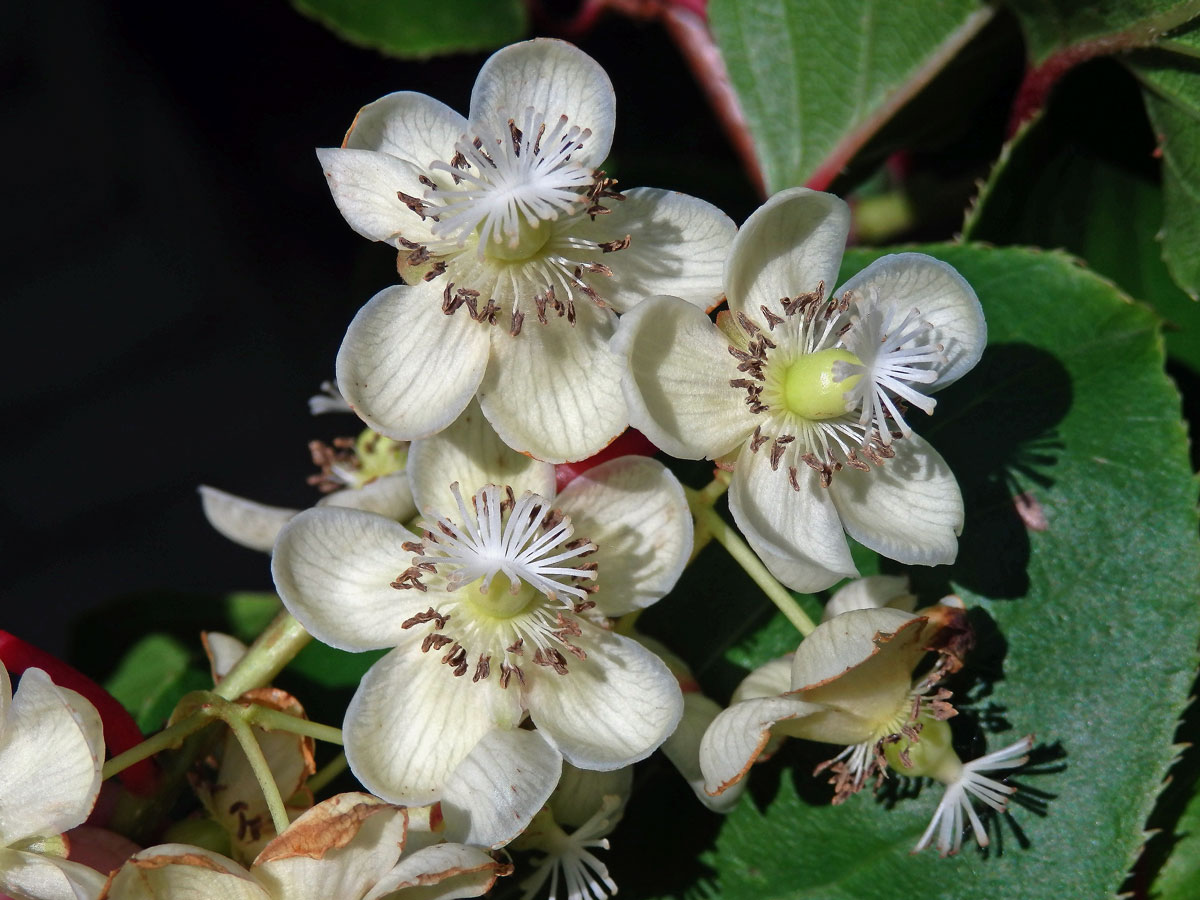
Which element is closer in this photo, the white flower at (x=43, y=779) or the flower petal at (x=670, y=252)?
the white flower at (x=43, y=779)

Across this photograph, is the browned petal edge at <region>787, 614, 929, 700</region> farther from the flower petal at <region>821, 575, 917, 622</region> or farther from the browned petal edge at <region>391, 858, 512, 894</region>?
the browned petal edge at <region>391, 858, 512, 894</region>

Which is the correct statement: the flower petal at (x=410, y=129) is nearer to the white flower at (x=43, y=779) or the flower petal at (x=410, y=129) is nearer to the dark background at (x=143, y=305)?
the white flower at (x=43, y=779)

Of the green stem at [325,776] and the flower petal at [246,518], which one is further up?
the flower petal at [246,518]

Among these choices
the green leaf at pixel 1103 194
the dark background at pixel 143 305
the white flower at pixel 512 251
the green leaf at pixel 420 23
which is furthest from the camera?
the dark background at pixel 143 305

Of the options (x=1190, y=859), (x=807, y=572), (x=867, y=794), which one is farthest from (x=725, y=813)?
(x=1190, y=859)

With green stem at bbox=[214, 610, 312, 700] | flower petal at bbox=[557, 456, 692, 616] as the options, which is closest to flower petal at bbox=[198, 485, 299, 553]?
green stem at bbox=[214, 610, 312, 700]

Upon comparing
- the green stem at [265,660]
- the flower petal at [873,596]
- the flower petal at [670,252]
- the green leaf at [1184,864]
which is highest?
the flower petal at [670,252]

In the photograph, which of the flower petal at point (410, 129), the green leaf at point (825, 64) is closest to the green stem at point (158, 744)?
the flower petal at point (410, 129)

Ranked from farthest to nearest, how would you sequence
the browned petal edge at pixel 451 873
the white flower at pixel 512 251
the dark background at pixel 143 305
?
the dark background at pixel 143 305 < the white flower at pixel 512 251 < the browned petal edge at pixel 451 873
